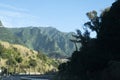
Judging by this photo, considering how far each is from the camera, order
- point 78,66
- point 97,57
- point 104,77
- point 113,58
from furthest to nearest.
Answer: point 78,66 < point 97,57 < point 113,58 < point 104,77

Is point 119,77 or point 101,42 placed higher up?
point 101,42

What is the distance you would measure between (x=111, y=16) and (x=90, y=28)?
107 feet

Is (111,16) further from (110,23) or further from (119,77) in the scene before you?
(119,77)

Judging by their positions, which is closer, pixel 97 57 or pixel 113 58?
pixel 113 58

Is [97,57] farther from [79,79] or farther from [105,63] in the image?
[79,79]

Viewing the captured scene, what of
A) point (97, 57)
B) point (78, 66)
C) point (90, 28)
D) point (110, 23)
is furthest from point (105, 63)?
point (90, 28)

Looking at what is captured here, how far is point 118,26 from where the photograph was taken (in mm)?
60000

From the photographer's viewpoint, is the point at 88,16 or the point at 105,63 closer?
the point at 105,63

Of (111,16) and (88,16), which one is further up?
(88,16)

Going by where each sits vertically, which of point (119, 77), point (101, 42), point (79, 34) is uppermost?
point (79, 34)

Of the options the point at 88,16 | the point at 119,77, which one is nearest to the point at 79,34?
the point at 88,16

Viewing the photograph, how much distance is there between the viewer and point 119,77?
4584cm

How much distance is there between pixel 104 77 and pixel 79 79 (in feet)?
66.4

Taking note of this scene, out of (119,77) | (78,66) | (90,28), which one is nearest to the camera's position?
(119,77)
